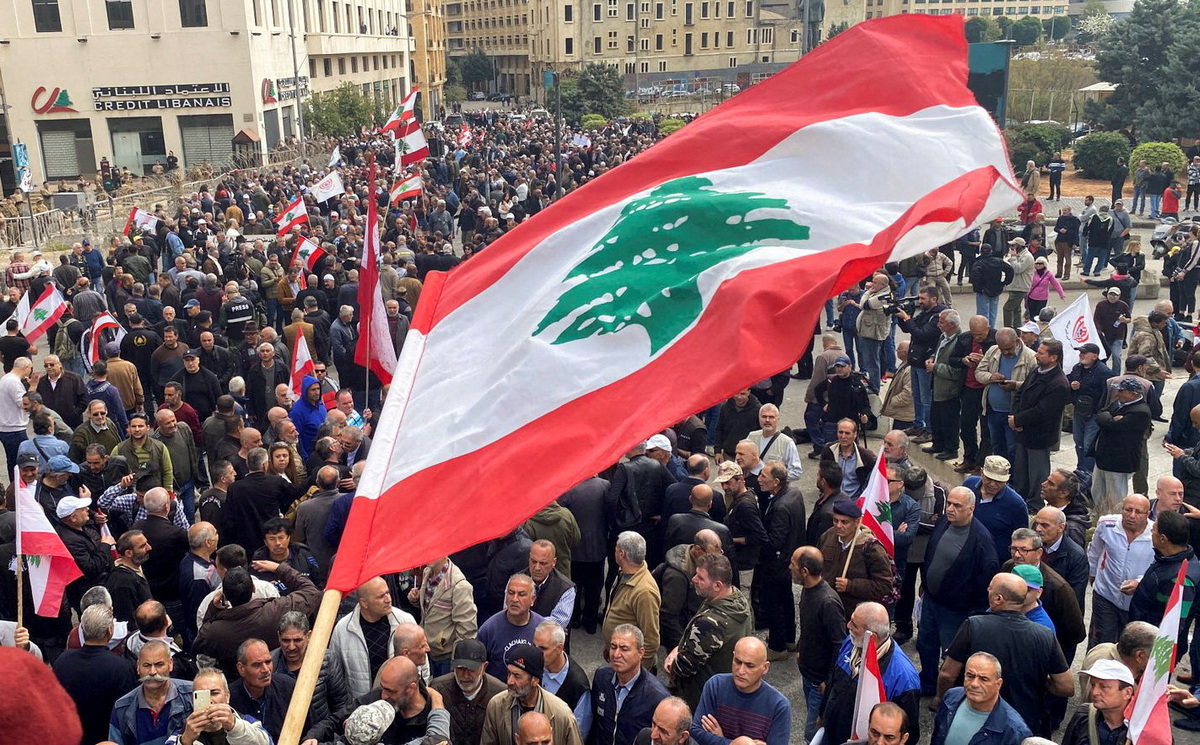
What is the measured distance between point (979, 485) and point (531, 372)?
4825mm

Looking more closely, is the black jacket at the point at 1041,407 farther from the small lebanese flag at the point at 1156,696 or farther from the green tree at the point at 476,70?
the green tree at the point at 476,70

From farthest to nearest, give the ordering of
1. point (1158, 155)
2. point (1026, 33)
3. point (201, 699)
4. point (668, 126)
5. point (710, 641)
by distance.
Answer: point (1026, 33) < point (668, 126) < point (1158, 155) < point (710, 641) < point (201, 699)

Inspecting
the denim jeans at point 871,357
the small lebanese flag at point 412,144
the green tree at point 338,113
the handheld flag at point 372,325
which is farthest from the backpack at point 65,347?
the green tree at point 338,113

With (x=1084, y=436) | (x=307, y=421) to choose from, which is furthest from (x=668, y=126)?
(x=307, y=421)

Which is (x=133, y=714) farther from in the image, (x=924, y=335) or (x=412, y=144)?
(x=412, y=144)

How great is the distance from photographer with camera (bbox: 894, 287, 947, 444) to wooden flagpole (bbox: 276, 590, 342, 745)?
9850 millimetres

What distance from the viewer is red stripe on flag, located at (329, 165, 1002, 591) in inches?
147

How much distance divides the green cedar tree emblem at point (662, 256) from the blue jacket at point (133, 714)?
2822 millimetres

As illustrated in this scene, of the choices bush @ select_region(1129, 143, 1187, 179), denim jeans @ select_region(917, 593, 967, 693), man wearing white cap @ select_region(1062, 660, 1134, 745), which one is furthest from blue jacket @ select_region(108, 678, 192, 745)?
bush @ select_region(1129, 143, 1187, 179)

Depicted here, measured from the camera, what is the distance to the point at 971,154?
5.14 meters

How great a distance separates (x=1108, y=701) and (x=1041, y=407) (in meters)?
5.12

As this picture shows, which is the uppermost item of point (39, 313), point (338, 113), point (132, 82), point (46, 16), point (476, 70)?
point (46, 16)

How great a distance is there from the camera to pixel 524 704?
5.57 meters

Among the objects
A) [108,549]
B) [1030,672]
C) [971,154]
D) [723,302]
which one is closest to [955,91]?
[971,154]
